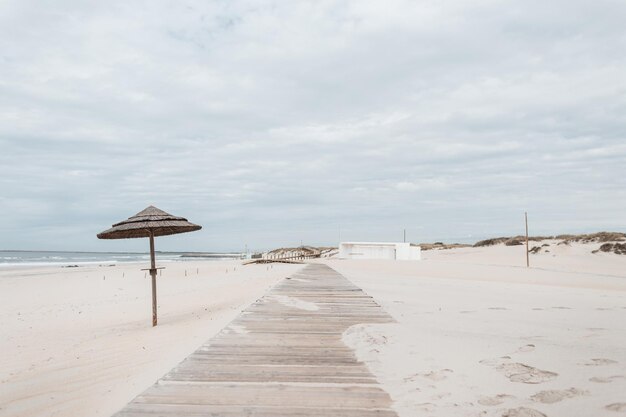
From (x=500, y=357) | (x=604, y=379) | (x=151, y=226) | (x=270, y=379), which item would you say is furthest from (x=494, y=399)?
(x=151, y=226)

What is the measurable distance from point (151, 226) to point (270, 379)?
5960mm

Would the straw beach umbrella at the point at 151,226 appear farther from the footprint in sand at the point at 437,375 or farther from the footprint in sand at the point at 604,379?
the footprint in sand at the point at 604,379

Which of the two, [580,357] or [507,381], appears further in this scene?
[580,357]

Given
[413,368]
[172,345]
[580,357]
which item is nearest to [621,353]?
[580,357]

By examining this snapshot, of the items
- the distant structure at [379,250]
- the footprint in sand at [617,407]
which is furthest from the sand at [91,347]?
the distant structure at [379,250]

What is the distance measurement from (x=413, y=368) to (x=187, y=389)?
238 centimetres

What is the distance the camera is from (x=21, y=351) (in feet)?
27.7

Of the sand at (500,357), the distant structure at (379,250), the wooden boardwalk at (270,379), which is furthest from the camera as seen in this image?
the distant structure at (379,250)

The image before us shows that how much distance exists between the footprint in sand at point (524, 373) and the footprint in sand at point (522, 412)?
2.49 ft

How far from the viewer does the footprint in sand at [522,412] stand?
364 centimetres

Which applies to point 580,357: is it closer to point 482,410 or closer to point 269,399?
point 482,410

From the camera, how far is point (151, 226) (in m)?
9.68

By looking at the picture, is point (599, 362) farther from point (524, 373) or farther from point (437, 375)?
point (437, 375)

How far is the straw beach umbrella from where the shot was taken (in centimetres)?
975
